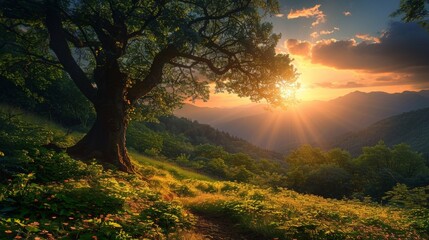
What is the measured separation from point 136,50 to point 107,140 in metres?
6.80

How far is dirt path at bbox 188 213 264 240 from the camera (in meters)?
9.39

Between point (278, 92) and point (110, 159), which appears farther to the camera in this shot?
point (278, 92)

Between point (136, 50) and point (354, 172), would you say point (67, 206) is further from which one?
point (354, 172)

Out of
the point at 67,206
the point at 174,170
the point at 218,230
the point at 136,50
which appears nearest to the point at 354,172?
the point at 174,170

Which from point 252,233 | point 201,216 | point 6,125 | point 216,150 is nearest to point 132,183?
point 201,216

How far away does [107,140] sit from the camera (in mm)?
17219

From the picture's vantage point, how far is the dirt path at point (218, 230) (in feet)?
30.8

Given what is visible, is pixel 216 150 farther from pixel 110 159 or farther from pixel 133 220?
pixel 133 220

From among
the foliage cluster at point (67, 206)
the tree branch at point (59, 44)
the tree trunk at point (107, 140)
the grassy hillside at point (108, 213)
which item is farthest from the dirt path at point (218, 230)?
the tree branch at point (59, 44)

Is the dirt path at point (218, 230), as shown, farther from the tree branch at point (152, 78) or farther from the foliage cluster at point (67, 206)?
the tree branch at point (152, 78)

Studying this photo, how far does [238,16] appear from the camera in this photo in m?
18.8

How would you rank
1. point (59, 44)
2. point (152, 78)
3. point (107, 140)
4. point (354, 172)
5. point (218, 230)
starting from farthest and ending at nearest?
point (354, 172), point (152, 78), point (107, 140), point (59, 44), point (218, 230)

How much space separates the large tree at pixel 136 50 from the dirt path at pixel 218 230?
7.18m

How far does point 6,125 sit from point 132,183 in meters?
6.83
